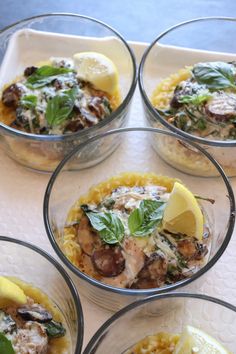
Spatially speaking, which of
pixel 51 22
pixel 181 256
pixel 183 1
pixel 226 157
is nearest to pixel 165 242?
pixel 181 256

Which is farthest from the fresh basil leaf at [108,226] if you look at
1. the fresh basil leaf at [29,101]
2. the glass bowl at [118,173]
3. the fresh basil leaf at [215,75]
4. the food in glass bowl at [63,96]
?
the fresh basil leaf at [215,75]

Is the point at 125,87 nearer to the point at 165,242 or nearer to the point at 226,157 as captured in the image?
the point at 226,157

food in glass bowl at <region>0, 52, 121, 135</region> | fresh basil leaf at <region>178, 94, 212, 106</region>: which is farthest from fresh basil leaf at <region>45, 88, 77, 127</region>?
fresh basil leaf at <region>178, 94, 212, 106</region>

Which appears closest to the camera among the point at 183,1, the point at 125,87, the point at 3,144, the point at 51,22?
the point at 3,144

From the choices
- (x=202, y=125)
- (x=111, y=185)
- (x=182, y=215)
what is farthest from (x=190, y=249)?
(x=202, y=125)

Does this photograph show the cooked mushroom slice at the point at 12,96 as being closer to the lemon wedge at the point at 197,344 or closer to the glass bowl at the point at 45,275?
the glass bowl at the point at 45,275

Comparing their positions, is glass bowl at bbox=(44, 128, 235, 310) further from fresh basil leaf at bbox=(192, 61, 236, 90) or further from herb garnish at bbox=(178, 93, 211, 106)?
fresh basil leaf at bbox=(192, 61, 236, 90)
